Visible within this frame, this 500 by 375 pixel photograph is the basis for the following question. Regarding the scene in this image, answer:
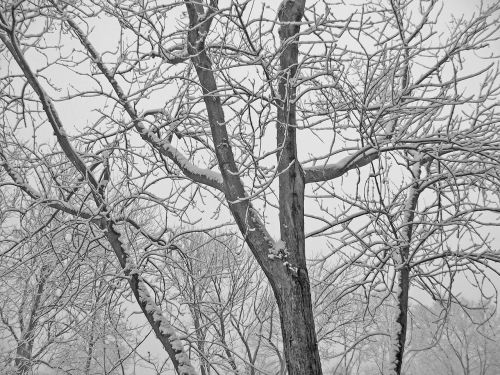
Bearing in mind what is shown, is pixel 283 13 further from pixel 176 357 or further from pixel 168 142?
pixel 176 357

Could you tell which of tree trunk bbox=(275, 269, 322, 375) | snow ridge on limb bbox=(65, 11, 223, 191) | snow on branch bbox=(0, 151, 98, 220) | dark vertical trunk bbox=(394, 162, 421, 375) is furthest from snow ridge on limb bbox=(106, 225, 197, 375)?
dark vertical trunk bbox=(394, 162, 421, 375)

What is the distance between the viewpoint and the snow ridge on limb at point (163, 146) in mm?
3926

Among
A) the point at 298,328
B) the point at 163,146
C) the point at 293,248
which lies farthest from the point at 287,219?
the point at 163,146

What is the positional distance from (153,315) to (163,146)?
173 cm

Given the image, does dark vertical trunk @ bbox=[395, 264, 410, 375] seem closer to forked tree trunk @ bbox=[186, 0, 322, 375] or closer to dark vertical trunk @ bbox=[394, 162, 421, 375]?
dark vertical trunk @ bbox=[394, 162, 421, 375]

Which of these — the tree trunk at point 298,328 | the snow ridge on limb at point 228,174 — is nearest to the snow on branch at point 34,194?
the snow ridge on limb at point 228,174

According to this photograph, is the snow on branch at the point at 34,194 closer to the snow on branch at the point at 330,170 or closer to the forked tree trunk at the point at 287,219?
the forked tree trunk at the point at 287,219

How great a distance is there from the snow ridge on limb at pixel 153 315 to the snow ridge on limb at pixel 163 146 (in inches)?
35.8

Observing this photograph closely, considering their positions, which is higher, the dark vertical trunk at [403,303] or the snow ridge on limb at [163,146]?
the snow ridge on limb at [163,146]

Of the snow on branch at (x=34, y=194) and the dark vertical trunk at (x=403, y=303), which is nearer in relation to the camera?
the snow on branch at (x=34, y=194)

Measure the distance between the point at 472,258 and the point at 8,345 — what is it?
1109 centimetres

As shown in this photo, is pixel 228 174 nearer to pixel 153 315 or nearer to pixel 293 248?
pixel 293 248

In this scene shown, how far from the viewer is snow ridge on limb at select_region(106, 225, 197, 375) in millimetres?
3825

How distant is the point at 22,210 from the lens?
4.40m
